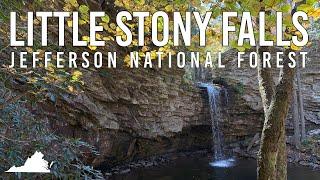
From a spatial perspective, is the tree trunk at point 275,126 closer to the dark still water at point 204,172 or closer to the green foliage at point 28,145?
the green foliage at point 28,145

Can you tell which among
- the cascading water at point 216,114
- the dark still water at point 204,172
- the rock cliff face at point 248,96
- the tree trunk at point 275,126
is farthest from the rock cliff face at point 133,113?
the tree trunk at point 275,126

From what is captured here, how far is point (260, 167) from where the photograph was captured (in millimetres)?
3484

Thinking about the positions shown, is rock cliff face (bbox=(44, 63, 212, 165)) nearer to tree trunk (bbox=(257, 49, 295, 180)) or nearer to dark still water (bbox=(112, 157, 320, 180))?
dark still water (bbox=(112, 157, 320, 180))

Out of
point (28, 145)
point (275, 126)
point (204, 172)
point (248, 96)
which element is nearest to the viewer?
point (275, 126)

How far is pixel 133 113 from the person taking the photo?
1332 centimetres

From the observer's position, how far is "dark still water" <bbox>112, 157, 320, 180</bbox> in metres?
12.4

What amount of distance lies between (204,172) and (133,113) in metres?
3.74

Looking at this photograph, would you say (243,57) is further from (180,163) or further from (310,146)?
(180,163)

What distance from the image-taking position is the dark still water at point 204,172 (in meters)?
12.4

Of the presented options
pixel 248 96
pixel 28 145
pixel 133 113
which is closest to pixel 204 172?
pixel 133 113

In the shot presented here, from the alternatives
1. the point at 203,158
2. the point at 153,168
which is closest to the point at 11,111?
the point at 153,168

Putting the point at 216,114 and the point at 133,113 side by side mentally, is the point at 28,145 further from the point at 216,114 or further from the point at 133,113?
the point at 216,114

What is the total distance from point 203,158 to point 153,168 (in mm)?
3718

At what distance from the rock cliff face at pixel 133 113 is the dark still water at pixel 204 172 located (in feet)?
4.30
